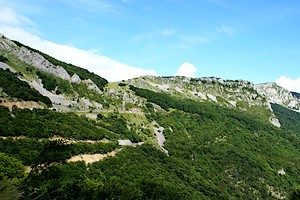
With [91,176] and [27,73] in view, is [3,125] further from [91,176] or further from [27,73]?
[27,73]

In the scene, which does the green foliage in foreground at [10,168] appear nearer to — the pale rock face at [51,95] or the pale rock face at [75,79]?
the pale rock face at [51,95]

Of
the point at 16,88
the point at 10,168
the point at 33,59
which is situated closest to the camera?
the point at 10,168

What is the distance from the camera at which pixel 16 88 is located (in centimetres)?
11544

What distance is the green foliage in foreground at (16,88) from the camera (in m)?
110

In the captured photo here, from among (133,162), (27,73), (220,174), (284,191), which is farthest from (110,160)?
(284,191)

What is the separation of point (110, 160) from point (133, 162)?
1446 centimetres

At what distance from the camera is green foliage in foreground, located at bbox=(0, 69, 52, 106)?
362ft

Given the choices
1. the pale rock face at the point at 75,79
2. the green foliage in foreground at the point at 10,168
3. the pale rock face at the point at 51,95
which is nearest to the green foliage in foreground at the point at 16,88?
the pale rock face at the point at 51,95

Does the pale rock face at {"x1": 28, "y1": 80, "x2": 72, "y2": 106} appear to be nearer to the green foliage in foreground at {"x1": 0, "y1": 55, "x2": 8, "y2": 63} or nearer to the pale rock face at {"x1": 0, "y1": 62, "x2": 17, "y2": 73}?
the pale rock face at {"x1": 0, "y1": 62, "x2": 17, "y2": 73}

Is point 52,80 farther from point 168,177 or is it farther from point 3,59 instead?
point 168,177

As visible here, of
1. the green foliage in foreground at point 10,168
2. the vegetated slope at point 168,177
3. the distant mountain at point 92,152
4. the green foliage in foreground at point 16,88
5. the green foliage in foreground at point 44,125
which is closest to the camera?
the vegetated slope at point 168,177

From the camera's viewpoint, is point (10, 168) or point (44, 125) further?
point (44, 125)

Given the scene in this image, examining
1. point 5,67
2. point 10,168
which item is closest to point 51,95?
point 5,67

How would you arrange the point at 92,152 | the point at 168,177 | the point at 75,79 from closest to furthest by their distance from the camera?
the point at 92,152 → the point at 168,177 → the point at 75,79
